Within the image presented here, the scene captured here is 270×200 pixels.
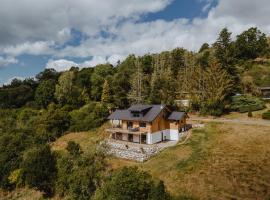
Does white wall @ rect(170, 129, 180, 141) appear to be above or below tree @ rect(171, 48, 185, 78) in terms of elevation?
below

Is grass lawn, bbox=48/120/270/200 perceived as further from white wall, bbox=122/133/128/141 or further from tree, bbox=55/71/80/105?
tree, bbox=55/71/80/105

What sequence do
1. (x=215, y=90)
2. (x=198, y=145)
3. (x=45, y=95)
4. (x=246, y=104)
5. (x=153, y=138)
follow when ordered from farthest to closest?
(x=45, y=95) < (x=246, y=104) < (x=215, y=90) < (x=153, y=138) < (x=198, y=145)

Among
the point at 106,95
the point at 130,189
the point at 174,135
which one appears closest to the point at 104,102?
the point at 106,95

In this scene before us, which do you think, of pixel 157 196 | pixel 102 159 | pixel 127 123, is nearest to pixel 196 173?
pixel 157 196

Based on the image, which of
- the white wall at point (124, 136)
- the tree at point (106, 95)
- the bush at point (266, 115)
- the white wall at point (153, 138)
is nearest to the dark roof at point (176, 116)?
the white wall at point (153, 138)

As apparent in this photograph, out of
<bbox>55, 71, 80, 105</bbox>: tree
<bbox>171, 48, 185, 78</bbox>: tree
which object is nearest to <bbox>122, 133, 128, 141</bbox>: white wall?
<bbox>55, 71, 80, 105</bbox>: tree

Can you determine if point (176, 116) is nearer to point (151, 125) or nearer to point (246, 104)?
point (151, 125)

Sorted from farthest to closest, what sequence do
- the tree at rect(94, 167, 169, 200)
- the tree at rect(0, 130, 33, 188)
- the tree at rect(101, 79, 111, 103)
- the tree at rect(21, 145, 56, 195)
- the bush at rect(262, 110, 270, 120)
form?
the tree at rect(101, 79, 111, 103)
the bush at rect(262, 110, 270, 120)
the tree at rect(0, 130, 33, 188)
the tree at rect(21, 145, 56, 195)
the tree at rect(94, 167, 169, 200)

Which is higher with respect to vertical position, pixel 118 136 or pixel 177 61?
pixel 177 61
